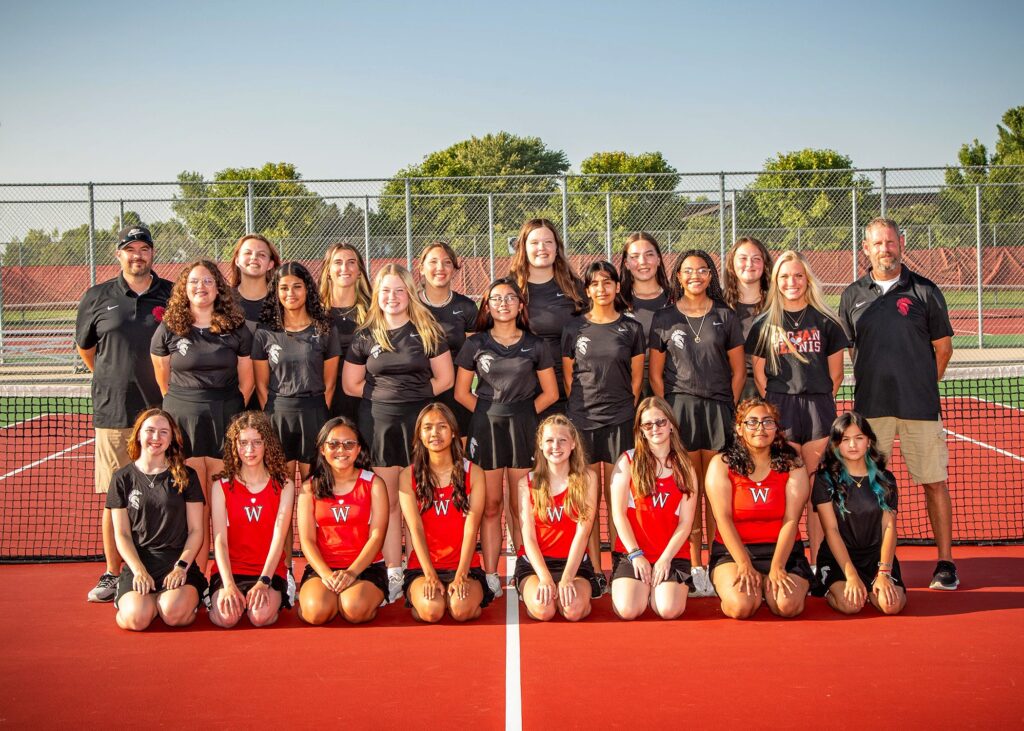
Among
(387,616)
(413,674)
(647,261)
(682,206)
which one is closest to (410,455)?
(387,616)

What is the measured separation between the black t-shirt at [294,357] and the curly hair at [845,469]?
293 cm

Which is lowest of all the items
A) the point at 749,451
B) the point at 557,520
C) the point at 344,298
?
the point at 557,520

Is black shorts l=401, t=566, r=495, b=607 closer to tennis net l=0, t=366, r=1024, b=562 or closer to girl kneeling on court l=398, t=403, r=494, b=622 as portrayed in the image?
girl kneeling on court l=398, t=403, r=494, b=622

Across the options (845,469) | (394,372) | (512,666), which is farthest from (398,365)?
(845,469)

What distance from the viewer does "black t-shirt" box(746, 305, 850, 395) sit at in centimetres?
561

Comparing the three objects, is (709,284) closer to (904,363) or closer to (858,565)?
(904,363)

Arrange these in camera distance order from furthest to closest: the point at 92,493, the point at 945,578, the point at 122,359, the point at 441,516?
1. the point at 92,493
2. the point at 122,359
3. the point at 945,578
4. the point at 441,516

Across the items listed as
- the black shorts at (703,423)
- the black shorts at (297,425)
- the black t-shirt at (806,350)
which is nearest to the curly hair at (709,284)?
the black t-shirt at (806,350)

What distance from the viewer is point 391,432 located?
18.4 feet

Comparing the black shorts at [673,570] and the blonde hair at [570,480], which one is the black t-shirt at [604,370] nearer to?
the blonde hair at [570,480]

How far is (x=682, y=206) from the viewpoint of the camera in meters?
14.6

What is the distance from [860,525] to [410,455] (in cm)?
253

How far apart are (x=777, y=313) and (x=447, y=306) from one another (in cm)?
203

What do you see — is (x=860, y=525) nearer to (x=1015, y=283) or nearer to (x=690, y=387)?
(x=690, y=387)
